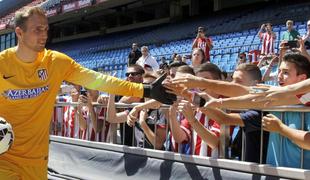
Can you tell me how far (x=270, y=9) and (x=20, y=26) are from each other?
51.7 ft

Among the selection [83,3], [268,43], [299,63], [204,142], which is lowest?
[204,142]

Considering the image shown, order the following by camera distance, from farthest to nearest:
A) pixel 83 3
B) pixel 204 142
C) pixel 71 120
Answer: pixel 83 3 → pixel 71 120 → pixel 204 142

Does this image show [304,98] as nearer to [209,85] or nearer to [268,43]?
[209,85]

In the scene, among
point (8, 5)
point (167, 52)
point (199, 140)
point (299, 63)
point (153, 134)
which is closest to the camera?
point (299, 63)

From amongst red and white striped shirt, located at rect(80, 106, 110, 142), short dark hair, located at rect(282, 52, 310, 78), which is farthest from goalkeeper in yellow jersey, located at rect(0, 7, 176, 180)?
red and white striped shirt, located at rect(80, 106, 110, 142)

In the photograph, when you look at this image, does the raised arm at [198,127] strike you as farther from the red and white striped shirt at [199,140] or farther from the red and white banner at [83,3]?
the red and white banner at [83,3]

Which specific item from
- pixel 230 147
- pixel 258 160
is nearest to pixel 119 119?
pixel 230 147

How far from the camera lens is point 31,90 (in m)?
3.30

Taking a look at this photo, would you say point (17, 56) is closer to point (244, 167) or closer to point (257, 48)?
point (244, 167)

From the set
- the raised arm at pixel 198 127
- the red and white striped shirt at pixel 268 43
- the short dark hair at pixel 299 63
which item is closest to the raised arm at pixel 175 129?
the raised arm at pixel 198 127

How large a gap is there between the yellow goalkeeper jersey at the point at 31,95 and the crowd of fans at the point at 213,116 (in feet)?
1.94

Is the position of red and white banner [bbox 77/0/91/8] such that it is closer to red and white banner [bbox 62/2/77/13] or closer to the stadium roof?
red and white banner [bbox 62/2/77/13]

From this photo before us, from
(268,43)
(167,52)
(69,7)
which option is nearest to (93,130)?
(268,43)

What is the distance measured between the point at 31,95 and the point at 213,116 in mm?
1418
